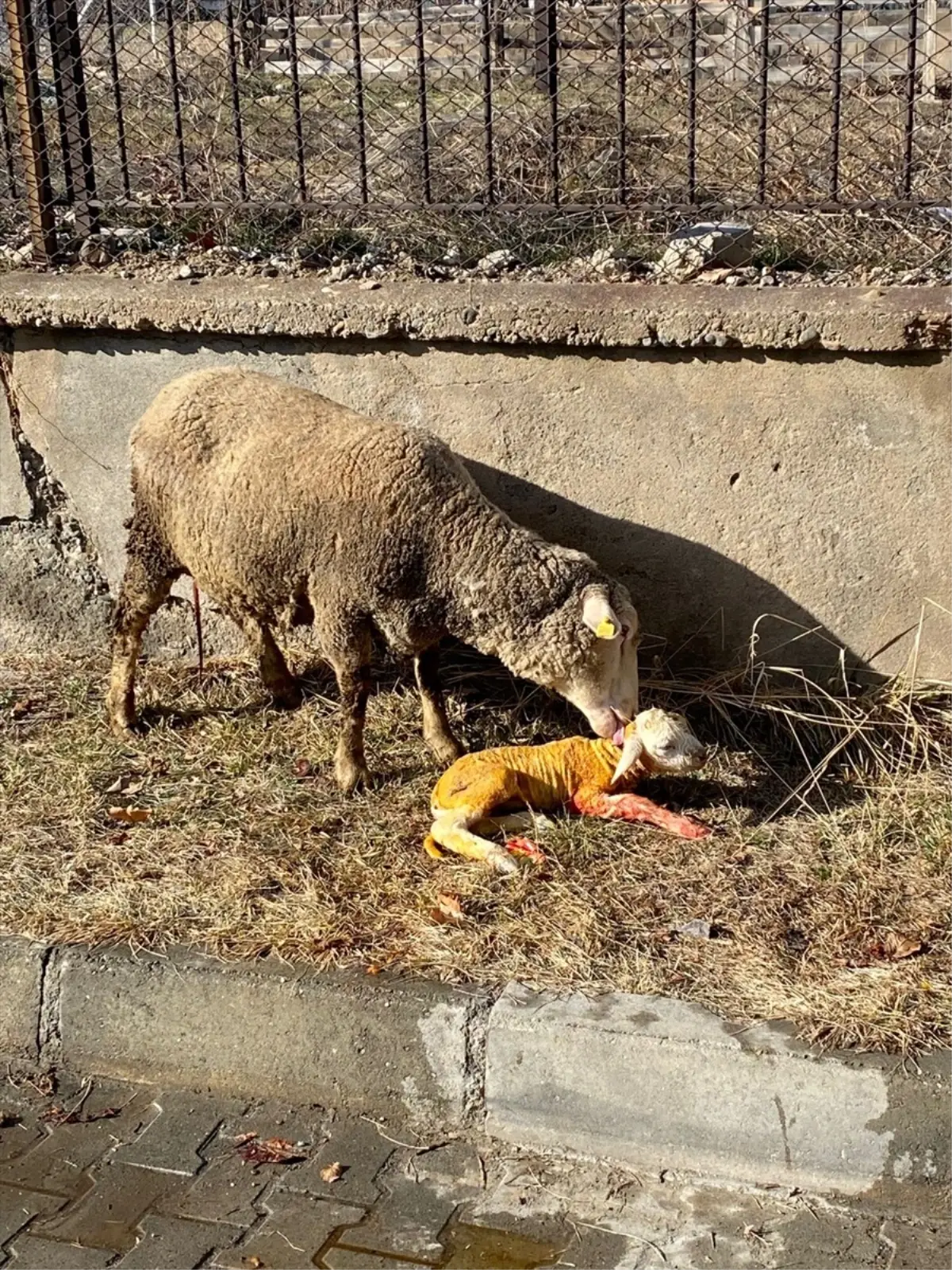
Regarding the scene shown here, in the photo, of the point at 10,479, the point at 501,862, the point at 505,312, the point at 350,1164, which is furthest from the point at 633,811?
the point at 10,479

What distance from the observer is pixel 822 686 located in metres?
4.73

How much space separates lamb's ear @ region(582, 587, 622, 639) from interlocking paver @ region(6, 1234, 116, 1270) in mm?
2044

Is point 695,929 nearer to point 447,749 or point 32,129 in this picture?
point 447,749

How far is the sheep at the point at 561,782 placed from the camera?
4.05m

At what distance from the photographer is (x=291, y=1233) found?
9.84ft

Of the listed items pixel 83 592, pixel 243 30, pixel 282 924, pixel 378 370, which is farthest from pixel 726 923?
pixel 243 30

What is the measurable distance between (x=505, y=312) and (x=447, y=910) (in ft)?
6.21

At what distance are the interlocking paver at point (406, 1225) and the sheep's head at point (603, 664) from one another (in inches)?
62.4

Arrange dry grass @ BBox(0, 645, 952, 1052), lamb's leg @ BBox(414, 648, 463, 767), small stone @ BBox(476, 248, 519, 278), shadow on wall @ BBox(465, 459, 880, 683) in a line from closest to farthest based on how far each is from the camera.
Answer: dry grass @ BBox(0, 645, 952, 1052)
lamb's leg @ BBox(414, 648, 463, 767)
shadow on wall @ BBox(465, 459, 880, 683)
small stone @ BBox(476, 248, 519, 278)

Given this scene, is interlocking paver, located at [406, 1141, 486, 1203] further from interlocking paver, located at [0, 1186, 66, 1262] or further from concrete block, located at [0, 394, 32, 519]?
concrete block, located at [0, 394, 32, 519]

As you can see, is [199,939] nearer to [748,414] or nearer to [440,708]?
[440,708]

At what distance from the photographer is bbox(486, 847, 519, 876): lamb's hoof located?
390cm

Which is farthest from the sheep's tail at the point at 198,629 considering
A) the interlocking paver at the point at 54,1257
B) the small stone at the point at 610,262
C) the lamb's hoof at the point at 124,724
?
the interlocking paver at the point at 54,1257

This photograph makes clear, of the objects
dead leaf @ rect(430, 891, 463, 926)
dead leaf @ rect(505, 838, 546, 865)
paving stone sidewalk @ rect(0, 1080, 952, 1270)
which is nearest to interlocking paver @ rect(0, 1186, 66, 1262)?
paving stone sidewalk @ rect(0, 1080, 952, 1270)
